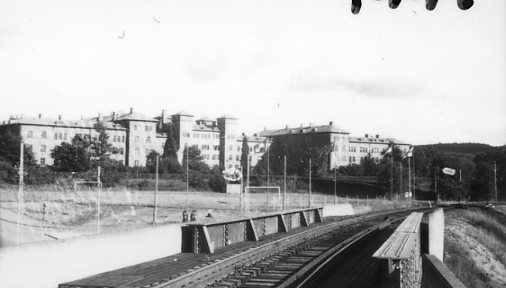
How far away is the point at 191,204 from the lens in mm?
59938

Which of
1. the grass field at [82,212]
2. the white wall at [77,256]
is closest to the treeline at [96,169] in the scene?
the grass field at [82,212]

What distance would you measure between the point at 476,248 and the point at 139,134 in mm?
104861

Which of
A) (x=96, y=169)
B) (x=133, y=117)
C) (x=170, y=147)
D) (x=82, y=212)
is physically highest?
(x=133, y=117)

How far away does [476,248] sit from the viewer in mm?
43344

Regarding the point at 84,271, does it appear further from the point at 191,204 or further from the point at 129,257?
the point at 191,204

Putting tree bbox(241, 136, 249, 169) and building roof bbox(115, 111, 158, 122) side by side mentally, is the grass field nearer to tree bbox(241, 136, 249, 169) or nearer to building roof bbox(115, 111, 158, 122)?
building roof bbox(115, 111, 158, 122)

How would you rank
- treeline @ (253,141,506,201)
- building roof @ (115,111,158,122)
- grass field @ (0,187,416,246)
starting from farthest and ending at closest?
building roof @ (115,111,158,122)
treeline @ (253,141,506,201)
grass field @ (0,187,416,246)

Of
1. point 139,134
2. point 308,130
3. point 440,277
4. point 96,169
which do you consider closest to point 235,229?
point 440,277

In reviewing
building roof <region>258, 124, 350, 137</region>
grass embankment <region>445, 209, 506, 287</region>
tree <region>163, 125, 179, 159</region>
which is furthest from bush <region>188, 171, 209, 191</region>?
building roof <region>258, 124, 350, 137</region>

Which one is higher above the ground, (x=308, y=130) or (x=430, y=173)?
(x=308, y=130)

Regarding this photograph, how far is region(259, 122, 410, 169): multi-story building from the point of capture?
535 ft

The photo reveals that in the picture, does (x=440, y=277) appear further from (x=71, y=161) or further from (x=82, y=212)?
(x=71, y=161)

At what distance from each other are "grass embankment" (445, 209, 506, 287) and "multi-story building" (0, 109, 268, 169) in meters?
59.8

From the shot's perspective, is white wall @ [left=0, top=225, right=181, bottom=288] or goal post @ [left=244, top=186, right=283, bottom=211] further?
goal post @ [left=244, top=186, right=283, bottom=211]
